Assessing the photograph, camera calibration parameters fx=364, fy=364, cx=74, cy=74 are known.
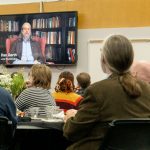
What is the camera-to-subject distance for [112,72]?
2072 mm

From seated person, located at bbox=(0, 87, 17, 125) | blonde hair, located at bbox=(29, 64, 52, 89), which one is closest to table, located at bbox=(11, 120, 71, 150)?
seated person, located at bbox=(0, 87, 17, 125)

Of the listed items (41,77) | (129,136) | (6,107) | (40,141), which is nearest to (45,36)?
(41,77)

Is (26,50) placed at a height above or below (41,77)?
above

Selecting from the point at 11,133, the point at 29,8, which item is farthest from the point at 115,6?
the point at 11,133

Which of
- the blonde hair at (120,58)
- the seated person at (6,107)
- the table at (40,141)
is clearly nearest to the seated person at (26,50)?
the table at (40,141)

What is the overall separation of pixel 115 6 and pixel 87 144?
555 centimetres

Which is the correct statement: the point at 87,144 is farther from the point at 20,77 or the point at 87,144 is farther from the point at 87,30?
the point at 87,30

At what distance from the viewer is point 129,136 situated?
1979 millimetres

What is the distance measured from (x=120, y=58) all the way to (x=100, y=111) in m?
0.32

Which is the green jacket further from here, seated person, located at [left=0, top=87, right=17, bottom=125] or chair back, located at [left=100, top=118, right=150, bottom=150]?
seated person, located at [left=0, top=87, right=17, bottom=125]

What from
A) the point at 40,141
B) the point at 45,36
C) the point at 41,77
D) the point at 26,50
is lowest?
the point at 40,141

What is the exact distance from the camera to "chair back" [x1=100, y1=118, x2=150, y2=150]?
1.94 meters

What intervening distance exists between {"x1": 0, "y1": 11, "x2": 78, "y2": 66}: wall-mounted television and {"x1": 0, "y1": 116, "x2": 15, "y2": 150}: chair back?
5030mm

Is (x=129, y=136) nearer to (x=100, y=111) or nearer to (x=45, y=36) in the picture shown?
(x=100, y=111)
